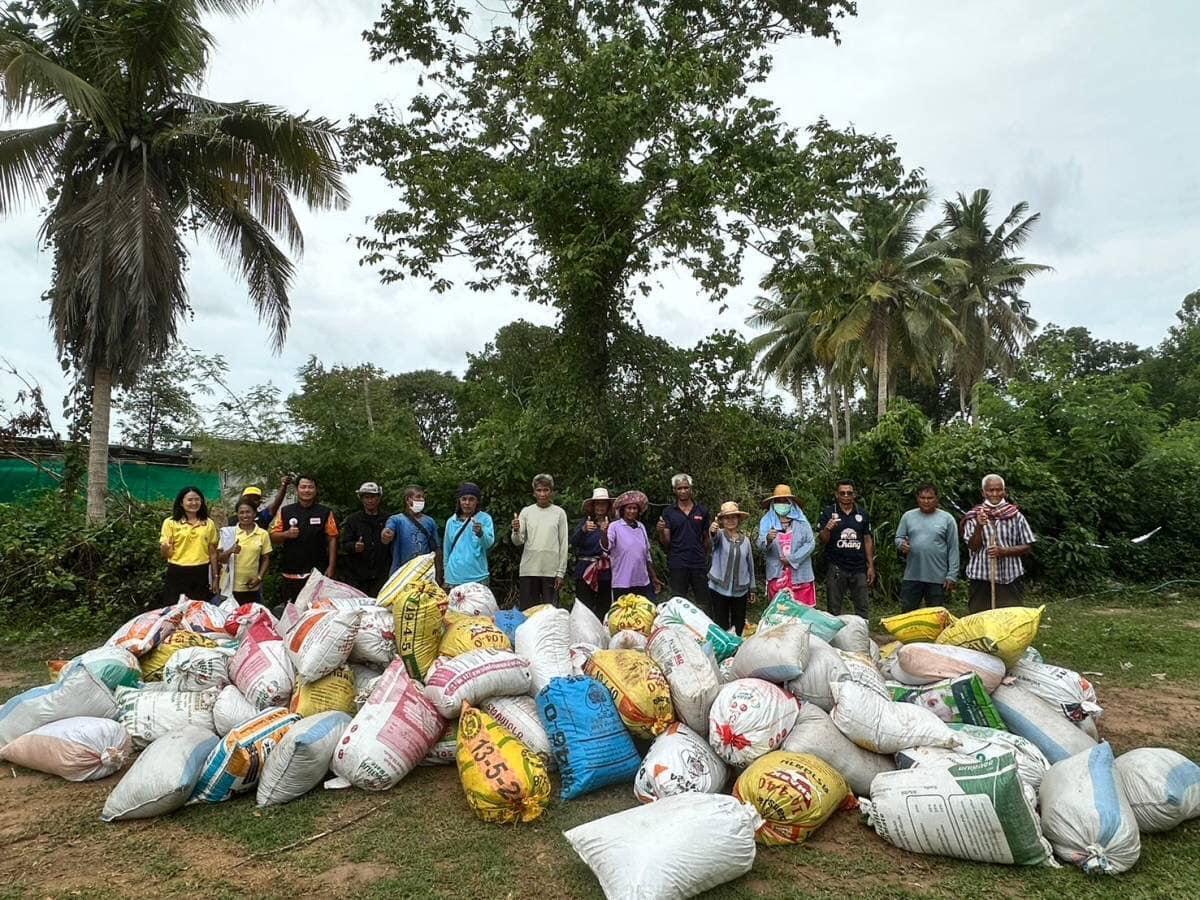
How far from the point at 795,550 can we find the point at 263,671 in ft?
11.8

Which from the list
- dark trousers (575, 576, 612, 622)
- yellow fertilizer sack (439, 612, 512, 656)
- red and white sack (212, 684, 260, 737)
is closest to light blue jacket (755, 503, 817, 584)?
dark trousers (575, 576, 612, 622)

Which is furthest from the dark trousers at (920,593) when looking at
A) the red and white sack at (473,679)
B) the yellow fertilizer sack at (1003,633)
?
the red and white sack at (473,679)

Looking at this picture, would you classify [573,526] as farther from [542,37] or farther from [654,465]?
[542,37]

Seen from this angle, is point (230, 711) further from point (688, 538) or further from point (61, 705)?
point (688, 538)

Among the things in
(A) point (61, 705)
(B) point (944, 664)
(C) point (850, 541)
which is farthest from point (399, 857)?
(C) point (850, 541)

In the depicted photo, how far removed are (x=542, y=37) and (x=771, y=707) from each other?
27.5 feet

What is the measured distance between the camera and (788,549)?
5488mm

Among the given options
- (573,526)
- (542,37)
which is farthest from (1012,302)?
(573,526)

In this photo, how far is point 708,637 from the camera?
14.0ft

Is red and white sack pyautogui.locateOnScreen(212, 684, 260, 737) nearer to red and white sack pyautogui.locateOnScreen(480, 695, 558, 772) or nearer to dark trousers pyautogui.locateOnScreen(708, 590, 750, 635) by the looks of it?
red and white sack pyautogui.locateOnScreen(480, 695, 558, 772)

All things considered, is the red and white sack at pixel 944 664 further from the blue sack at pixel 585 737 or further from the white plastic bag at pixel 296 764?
the white plastic bag at pixel 296 764

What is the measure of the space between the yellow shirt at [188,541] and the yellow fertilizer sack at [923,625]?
187 inches

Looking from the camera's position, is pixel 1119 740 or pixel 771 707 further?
pixel 1119 740

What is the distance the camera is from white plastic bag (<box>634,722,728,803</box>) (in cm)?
301
